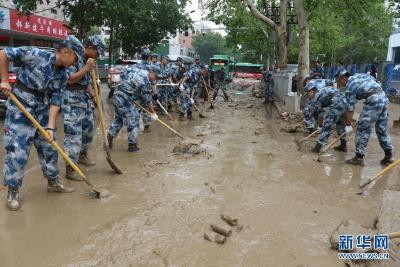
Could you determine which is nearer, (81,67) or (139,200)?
(139,200)

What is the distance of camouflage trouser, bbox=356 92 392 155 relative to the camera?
19.3 ft

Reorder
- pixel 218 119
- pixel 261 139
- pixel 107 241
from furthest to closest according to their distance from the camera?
pixel 218 119
pixel 261 139
pixel 107 241

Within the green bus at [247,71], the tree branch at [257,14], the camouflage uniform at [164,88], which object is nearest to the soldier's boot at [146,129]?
the camouflage uniform at [164,88]

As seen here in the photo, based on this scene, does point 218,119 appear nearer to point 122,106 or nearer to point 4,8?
point 122,106

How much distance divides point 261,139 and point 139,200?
14.5 ft

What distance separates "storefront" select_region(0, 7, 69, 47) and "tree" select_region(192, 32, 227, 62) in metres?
62.4

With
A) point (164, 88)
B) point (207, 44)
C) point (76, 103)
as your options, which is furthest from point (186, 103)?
point (207, 44)

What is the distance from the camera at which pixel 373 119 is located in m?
5.98

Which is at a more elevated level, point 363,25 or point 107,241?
point 363,25

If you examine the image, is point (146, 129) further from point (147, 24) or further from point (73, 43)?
point (147, 24)

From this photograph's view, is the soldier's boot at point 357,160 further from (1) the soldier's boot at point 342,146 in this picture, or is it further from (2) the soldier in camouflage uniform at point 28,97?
(2) the soldier in camouflage uniform at point 28,97

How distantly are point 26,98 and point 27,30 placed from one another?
18.0 m

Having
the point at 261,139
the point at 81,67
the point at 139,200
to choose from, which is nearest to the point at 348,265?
the point at 139,200

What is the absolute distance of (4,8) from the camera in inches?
693
